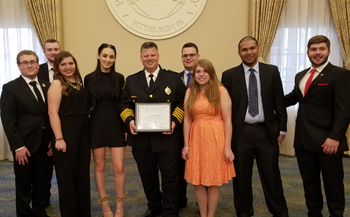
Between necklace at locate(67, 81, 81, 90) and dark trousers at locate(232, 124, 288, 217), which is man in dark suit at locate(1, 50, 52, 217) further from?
dark trousers at locate(232, 124, 288, 217)

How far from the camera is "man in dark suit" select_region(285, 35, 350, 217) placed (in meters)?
2.22

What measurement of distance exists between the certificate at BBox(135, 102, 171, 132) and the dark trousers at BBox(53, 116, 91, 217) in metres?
0.46

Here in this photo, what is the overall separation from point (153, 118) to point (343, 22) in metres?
4.06

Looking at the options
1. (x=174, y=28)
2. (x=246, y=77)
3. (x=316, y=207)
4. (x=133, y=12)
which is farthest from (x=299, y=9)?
(x=316, y=207)

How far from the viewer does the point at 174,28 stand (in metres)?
4.63

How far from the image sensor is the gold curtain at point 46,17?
173 inches

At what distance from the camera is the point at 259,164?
7.99ft

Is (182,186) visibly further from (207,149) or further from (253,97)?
(253,97)

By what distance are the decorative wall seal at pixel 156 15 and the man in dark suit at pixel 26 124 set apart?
2363 millimetres

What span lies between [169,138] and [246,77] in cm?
86

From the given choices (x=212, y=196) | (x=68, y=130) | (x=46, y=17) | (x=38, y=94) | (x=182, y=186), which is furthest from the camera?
(x=46, y=17)

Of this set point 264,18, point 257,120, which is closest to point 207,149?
point 257,120

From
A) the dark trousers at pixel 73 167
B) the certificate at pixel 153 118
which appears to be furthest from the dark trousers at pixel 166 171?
the dark trousers at pixel 73 167

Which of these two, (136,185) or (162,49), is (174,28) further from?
(136,185)
